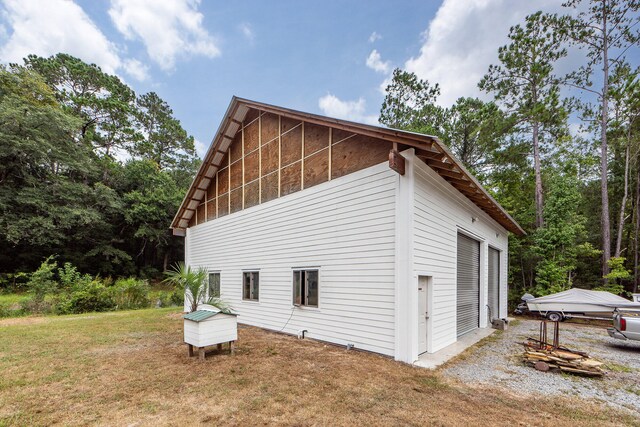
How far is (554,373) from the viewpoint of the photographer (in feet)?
17.9

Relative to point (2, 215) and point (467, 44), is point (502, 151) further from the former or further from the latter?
point (2, 215)

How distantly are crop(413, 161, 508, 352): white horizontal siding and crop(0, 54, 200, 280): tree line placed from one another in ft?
74.8

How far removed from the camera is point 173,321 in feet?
35.3

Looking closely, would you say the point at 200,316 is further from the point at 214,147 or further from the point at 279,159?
the point at 214,147

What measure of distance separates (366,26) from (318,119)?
907 centimetres

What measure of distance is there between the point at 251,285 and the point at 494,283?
30.8 ft

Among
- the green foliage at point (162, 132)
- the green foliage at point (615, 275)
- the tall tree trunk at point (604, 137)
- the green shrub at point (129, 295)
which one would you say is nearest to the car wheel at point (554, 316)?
the green foliage at point (615, 275)

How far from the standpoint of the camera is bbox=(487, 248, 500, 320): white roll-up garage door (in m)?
11.1

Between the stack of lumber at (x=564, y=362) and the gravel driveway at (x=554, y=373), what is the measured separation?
122 millimetres

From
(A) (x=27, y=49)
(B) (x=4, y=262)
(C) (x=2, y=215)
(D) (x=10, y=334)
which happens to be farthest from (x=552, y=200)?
(A) (x=27, y=49)

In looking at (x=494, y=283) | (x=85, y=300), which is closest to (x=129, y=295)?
(x=85, y=300)

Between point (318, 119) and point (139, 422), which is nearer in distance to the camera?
point (139, 422)

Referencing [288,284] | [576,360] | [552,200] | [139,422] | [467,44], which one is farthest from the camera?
[552,200]

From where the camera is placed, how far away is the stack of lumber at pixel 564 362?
211 inches
